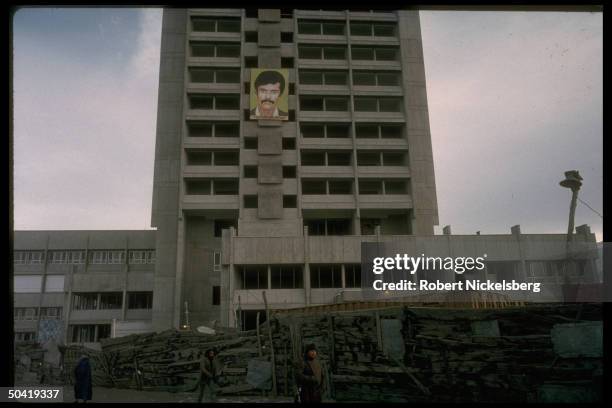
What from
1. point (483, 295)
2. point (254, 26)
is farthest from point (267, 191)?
point (483, 295)

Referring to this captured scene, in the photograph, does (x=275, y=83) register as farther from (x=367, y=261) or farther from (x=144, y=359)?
(x=144, y=359)

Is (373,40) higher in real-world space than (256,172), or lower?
higher

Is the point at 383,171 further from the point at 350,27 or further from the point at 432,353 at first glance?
the point at 432,353

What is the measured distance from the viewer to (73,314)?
5241 centimetres

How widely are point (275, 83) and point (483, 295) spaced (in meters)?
31.9

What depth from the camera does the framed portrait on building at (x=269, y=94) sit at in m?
45.6

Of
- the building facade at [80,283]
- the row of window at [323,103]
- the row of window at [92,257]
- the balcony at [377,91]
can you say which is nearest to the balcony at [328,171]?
the row of window at [323,103]

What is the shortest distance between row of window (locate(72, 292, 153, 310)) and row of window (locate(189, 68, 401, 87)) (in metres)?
23.5

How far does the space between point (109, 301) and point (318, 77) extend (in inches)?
1286

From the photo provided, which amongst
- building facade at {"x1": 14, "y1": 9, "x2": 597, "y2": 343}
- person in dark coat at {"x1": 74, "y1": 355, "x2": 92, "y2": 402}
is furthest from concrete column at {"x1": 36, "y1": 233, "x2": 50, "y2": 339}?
person in dark coat at {"x1": 74, "y1": 355, "x2": 92, "y2": 402}

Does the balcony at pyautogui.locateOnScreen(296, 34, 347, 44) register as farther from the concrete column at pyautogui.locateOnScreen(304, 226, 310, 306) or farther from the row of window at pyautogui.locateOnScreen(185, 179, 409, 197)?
the concrete column at pyautogui.locateOnScreen(304, 226, 310, 306)

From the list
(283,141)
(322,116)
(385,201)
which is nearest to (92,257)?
(283,141)

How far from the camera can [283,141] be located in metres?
47.8

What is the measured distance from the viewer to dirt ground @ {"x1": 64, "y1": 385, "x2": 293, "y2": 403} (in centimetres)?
1563
